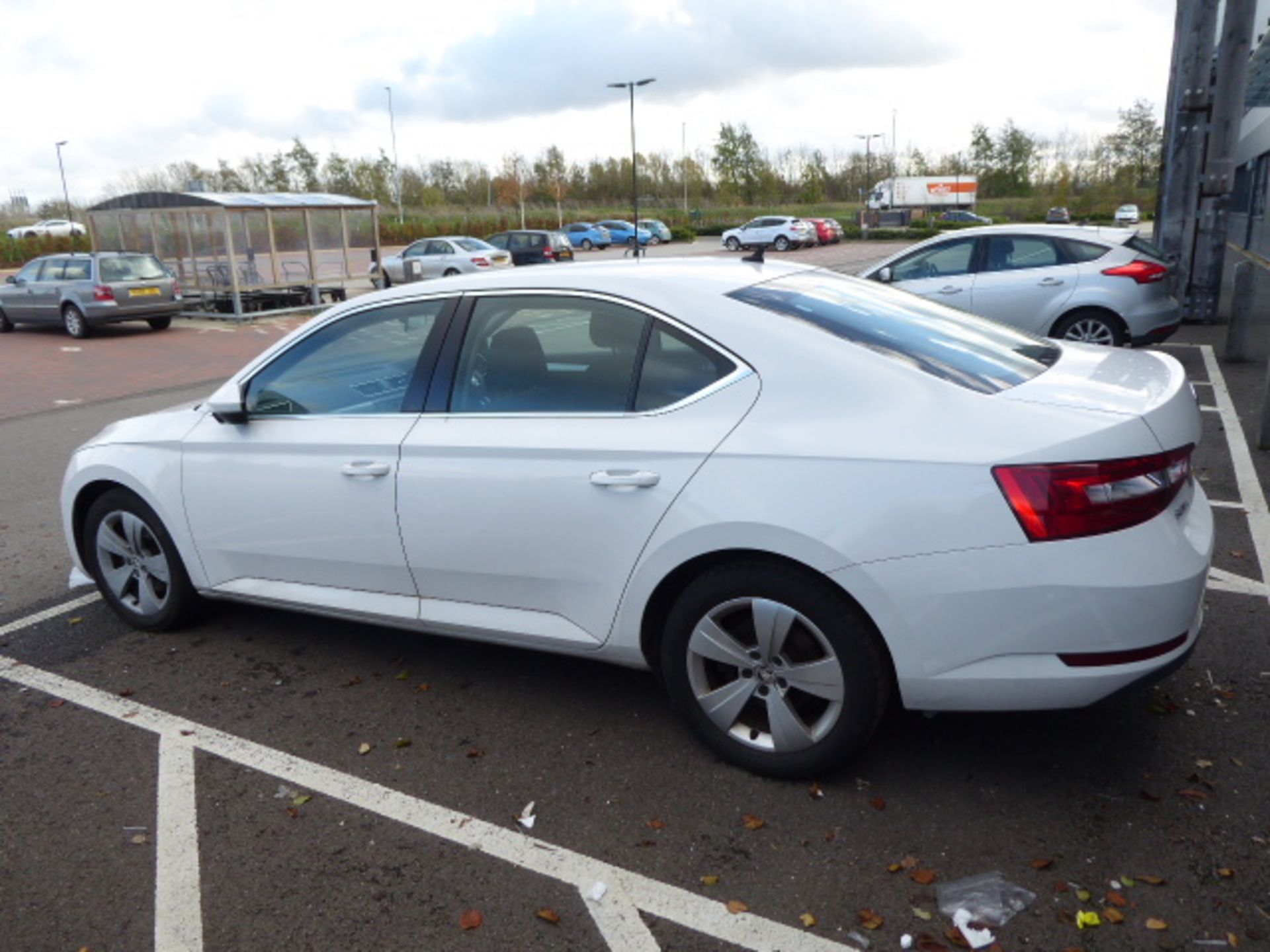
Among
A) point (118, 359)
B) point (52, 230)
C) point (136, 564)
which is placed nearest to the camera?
point (136, 564)

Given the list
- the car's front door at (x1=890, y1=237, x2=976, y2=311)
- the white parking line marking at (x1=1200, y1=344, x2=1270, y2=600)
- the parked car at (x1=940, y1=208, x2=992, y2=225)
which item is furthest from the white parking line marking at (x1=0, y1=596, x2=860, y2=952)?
the parked car at (x1=940, y1=208, x2=992, y2=225)

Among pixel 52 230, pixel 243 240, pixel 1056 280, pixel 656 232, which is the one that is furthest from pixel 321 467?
pixel 52 230

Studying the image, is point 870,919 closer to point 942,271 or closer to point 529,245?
point 942,271

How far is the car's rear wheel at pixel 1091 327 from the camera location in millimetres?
10312

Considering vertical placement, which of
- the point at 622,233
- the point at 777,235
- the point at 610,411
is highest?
the point at 610,411

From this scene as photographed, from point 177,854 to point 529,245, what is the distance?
105 feet

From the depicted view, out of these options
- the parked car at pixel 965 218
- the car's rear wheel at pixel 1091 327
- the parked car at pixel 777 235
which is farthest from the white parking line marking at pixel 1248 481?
the parked car at pixel 965 218

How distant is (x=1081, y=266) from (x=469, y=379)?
8698 millimetres

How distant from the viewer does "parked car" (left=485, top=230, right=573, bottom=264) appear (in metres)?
33.1

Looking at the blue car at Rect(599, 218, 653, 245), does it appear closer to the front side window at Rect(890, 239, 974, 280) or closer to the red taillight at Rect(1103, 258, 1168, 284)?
the front side window at Rect(890, 239, 974, 280)

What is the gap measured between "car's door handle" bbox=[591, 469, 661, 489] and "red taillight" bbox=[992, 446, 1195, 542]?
0.99m

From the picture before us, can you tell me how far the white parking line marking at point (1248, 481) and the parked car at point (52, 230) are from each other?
52105 mm

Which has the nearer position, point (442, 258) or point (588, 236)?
point (442, 258)

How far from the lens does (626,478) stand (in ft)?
10.3
